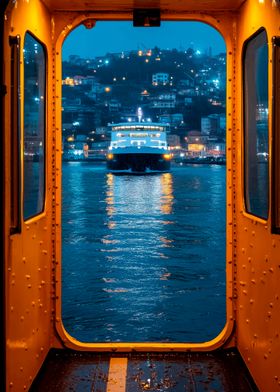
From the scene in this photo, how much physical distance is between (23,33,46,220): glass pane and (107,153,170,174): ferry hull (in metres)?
56.4

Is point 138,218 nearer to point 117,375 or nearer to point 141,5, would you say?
point 141,5

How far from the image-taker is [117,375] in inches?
159

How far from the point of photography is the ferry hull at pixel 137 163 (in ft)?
202

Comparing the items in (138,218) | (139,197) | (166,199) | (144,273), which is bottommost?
(144,273)

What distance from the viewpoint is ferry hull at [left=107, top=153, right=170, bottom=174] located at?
6150 centimetres

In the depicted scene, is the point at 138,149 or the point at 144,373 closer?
the point at 144,373

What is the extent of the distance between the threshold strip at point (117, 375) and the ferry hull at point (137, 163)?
185ft

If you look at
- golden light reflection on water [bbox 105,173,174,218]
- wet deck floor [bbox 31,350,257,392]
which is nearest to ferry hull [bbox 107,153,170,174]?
golden light reflection on water [bbox 105,173,174,218]

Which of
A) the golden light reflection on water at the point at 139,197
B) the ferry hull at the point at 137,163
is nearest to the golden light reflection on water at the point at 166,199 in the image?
the golden light reflection on water at the point at 139,197

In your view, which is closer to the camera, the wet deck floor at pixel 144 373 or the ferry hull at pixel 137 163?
the wet deck floor at pixel 144 373

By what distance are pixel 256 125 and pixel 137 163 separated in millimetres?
57820

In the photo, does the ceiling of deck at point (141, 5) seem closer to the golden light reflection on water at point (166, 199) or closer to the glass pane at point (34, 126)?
the glass pane at point (34, 126)

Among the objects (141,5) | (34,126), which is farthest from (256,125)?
(34,126)

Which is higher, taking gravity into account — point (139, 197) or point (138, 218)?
point (139, 197)
